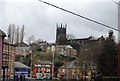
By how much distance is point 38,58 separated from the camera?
95312 mm

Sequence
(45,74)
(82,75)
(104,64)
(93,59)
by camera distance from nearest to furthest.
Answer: (104,64) → (93,59) → (82,75) → (45,74)

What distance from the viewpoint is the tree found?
41938 millimetres

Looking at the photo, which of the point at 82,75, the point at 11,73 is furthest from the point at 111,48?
the point at 11,73

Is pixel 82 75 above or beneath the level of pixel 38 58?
beneath

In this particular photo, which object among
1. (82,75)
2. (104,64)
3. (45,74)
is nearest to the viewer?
(104,64)

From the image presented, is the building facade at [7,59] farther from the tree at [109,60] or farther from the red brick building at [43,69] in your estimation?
the red brick building at [43,69]

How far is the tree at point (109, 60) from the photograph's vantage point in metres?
41.9

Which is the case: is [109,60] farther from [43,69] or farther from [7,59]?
[43,69]

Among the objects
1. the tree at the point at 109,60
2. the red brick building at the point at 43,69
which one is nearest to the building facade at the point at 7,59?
the tree at the point at 109,60

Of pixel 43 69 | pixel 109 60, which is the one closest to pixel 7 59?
pixel 109 60

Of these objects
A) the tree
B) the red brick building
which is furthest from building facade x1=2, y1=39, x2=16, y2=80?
the red brick building

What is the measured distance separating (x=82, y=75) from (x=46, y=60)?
44054 millimetres

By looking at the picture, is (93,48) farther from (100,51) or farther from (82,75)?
(82,75)

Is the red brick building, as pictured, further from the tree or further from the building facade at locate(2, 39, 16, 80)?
the tree
